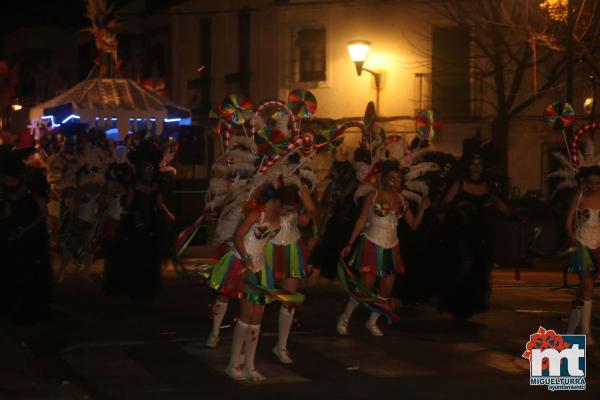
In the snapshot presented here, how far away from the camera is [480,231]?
1217 centimetres

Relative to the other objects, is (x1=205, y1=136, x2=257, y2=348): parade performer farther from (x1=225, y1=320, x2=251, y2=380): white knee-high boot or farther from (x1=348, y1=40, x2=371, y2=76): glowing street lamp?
(x1=348, y1=40, x2=371, y2=76): glowing street lamp

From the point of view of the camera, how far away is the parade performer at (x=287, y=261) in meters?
9.71

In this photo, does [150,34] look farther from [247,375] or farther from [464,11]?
[247,375]

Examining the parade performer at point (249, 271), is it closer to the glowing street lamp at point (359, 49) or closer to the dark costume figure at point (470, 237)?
the dark costume figure at point (470, 237)

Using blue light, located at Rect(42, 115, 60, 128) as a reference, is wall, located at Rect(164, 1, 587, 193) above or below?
above

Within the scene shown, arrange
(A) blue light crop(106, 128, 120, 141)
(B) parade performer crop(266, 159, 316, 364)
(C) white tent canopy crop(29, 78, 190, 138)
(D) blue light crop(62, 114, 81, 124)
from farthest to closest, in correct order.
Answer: (A) blue light crop(106, 128, 120, 141)
(D) blue light crop(62, 114, 81, 124)
(C) white tent canopy crop(29, 78, 190, 138)
(B) parade performer crop(266, 159, 316, 364)

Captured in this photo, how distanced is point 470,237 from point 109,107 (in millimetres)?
13206

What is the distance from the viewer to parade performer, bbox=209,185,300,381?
8.77 m

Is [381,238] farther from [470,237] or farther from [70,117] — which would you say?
[70,117]

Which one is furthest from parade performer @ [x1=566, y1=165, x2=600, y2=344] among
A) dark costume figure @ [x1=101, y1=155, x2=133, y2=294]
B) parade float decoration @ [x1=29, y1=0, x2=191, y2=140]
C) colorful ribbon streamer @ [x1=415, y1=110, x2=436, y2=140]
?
parade float decoration @ [x1=29, y1=0, x2=191, y2=140]

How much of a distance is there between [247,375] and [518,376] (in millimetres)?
2276

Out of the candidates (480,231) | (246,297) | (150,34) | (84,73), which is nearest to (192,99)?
(150,34)

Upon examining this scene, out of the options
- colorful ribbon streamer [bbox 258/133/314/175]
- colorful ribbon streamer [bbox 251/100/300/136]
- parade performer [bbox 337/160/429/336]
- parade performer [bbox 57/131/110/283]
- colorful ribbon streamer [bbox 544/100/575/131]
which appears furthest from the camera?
parade performer [bbox 57/131/110/283]

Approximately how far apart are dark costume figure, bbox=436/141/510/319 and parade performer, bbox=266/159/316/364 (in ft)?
8.67
